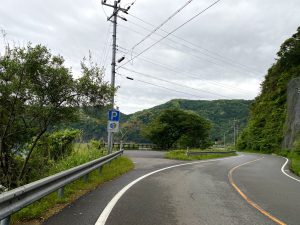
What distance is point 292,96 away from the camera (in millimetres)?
58219

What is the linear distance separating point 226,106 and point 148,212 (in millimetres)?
159813

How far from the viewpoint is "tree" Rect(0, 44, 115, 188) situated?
13.1 meters

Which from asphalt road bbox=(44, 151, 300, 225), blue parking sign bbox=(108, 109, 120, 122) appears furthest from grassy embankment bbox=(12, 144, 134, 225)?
blue parking sign bbox=(108, 109, 120, 122)

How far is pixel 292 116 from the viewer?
5678 centimetres

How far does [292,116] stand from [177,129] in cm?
1915

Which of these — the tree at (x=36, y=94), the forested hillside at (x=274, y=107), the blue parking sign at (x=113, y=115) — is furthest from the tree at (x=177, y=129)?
the tree at (x=36, y=94)

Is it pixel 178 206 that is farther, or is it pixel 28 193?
pixel 178 206

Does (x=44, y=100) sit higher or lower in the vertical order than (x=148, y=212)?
higher

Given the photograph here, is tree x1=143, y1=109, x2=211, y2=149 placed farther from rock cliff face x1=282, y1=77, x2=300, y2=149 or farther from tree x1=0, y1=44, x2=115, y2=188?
tree x1=0, y1=44, x2=115, y2=188

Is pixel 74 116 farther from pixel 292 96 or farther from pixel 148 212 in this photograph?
pixel 292 96

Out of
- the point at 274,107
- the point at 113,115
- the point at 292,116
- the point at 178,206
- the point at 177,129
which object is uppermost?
the point at 274,107

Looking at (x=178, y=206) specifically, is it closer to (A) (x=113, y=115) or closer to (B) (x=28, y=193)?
(B) (x=28, y=193)

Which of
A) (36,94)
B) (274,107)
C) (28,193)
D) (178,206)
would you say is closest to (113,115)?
(36,94)

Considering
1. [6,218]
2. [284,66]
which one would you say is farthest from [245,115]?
[6,218]
